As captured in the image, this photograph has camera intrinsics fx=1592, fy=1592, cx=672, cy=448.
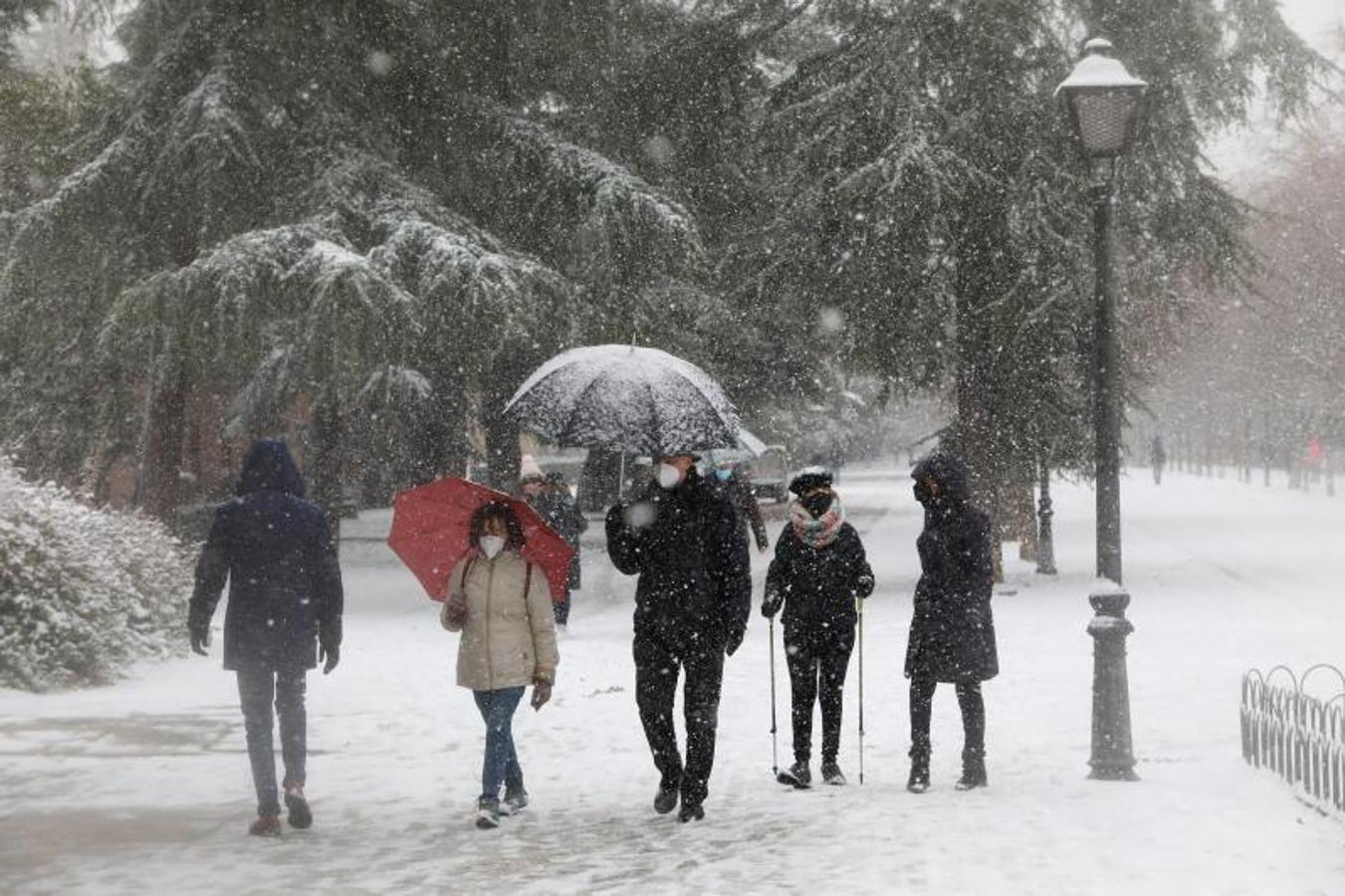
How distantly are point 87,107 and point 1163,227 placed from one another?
15.3 metres

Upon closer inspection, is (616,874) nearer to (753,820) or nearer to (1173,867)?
(753,820)

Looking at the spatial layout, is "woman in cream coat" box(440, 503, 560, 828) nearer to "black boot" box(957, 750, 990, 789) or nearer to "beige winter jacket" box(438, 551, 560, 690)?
"beige winter jacket" box(438, 551, 560, 690)

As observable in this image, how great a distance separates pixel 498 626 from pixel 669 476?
113 cm

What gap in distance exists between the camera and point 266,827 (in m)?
7.77

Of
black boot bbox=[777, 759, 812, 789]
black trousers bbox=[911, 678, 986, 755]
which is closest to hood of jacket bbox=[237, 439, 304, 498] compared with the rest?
black boot bbox=[777, 759, 812, 789]

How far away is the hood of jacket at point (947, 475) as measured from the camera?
865 centimetres

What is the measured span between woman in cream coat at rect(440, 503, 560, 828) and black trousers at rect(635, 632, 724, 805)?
1.63ft

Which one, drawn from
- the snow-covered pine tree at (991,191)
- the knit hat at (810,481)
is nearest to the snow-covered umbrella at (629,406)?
the knit hat at (810,481)

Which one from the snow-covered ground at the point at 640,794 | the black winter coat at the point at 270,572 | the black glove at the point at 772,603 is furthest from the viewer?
the black glove at the point at 772,603

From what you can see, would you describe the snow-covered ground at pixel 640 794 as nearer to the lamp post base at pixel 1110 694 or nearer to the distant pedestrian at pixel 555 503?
the lamp post base at pixel 1110 694

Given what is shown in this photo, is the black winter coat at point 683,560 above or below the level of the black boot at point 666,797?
above

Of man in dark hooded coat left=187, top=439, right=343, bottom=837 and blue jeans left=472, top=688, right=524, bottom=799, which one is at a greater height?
man in dark hooded coat left=187, top=439, right=343, bottom=837

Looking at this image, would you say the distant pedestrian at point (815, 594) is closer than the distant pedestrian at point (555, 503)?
Yes

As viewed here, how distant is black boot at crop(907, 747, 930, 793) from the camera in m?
8.73
